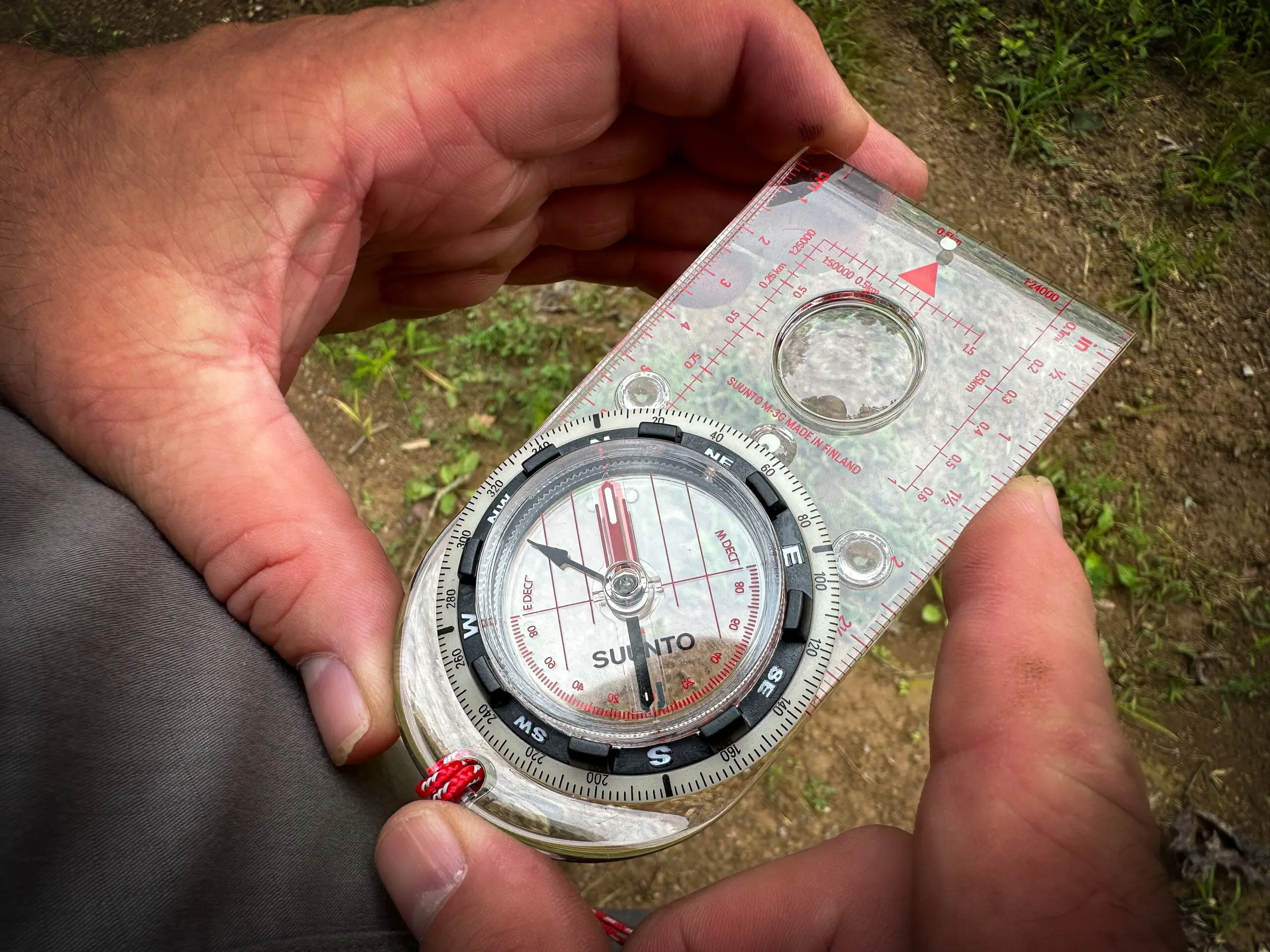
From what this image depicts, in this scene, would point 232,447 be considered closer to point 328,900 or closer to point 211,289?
point 211,289

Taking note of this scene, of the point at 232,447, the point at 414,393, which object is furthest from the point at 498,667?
the point at 414,393

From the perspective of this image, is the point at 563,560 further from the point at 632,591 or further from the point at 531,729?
the point at 531,729

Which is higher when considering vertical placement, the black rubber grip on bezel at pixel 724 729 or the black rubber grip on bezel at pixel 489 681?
the black rubber grip on bezel at pixel 489 681

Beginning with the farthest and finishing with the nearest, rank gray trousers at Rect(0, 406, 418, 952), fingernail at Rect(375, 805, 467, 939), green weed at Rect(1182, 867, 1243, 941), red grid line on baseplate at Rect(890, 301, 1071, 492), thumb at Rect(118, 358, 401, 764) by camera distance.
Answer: green weed at Rect(1182, 867, 1243, 941) → red grid line on baseplate at Rect(890, 301, 1071, 492) → thumb at Rect(118, 358, 401, 764) → fingernail at Rect(375, 805, 467, 939) → gray trousers at Rect(0, 406, 418, 952)

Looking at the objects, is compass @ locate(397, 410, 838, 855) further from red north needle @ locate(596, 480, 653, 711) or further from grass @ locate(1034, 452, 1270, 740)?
grass @ locate(1034, 452, 1270, 740)

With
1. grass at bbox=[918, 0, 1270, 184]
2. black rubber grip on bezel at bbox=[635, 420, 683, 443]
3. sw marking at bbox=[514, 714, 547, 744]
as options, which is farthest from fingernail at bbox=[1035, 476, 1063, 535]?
grass at bbox=[918, 0, 1270, 184]

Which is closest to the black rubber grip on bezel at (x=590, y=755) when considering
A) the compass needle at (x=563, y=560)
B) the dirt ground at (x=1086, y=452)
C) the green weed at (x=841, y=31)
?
the compass needle at (x=563, y=560)

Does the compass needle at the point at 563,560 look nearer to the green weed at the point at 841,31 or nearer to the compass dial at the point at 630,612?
the compass dial at the point at 630,612
